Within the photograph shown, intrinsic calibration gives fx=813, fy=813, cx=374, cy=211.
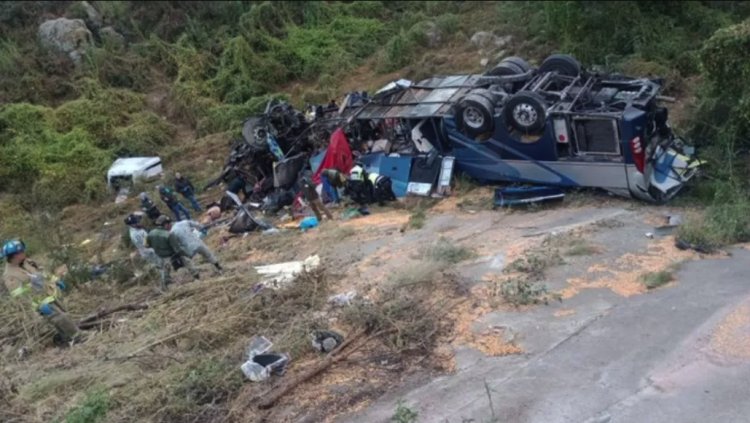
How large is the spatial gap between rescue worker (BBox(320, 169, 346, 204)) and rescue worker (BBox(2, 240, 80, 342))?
5.23m

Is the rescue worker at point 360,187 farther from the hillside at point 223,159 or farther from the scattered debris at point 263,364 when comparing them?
the scattered debris at point 263,364

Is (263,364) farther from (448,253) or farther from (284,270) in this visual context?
(448,253)

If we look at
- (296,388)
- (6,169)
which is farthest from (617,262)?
(6,169)

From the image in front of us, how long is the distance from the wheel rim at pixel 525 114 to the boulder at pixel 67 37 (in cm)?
1704

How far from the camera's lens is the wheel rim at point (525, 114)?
506 inches

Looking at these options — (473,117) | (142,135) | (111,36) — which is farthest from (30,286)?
(111,36)

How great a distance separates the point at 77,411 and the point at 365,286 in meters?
3.65

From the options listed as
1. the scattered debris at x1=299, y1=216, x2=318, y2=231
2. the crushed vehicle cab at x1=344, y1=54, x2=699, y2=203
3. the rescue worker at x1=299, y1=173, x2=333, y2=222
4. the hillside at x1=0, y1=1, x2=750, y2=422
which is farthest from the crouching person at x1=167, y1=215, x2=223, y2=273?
the crushed vehicle cab at x1=344, y1=54, x2=699, y2=203

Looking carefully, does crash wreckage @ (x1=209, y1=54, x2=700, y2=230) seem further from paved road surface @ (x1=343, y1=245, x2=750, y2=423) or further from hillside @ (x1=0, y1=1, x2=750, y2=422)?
paved road surface @ (x1=343, y1=245, x2=750, y2=423)

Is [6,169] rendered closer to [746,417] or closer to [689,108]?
[689,108]

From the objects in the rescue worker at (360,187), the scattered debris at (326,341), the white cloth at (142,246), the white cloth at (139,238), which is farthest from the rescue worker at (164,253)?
the rescue worker at (360,187)

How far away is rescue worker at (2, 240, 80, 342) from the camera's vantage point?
401 inches

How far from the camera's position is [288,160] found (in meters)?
16.3

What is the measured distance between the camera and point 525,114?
13.0 m
